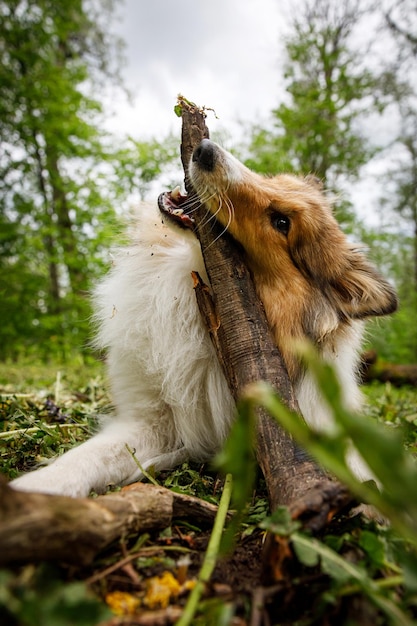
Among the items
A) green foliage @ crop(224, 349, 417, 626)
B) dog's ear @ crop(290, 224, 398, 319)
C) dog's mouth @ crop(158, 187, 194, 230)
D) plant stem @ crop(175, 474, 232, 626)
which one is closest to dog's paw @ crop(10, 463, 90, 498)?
plant stem @ crop(175, 474, 232, 626)

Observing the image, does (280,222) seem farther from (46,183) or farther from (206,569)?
(46,183)

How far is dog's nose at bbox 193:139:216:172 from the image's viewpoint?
232 cm

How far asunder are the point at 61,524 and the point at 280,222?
1.97 m

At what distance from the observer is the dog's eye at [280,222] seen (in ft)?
8.17

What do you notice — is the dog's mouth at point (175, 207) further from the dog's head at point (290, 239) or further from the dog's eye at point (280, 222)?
the dog's eye at point (280, 222)

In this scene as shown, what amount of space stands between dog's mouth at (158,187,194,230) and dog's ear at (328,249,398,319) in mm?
893

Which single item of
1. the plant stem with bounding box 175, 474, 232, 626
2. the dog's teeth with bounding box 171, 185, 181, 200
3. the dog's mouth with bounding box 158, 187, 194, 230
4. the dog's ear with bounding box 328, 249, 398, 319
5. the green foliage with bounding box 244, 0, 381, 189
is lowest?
the plant stem with bounding box 175, 474, 232, 626

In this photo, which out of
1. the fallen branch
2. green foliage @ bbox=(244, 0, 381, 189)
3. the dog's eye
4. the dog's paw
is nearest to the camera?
the fallen branch

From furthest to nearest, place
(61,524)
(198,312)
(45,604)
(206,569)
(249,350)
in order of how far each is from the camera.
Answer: (198,312)
(249,350)
(206,569)
(61,524)
(45,604)

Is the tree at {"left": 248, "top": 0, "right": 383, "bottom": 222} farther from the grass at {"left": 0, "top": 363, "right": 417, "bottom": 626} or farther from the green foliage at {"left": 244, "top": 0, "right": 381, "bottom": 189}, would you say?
the grass at {"left": 0, "top": 363, "right": 417, "bottom": 626}

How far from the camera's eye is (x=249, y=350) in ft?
5.95

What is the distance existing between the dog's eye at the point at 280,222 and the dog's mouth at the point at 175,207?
17.7 inches

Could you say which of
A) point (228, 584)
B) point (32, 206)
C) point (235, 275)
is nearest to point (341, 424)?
point (228, 584)

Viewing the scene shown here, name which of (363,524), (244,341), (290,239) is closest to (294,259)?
(290,239)
